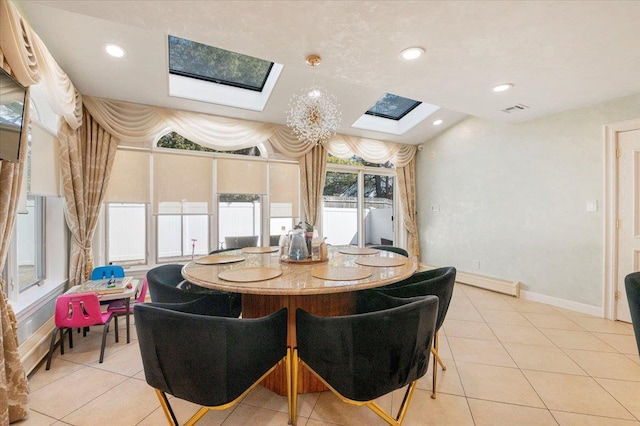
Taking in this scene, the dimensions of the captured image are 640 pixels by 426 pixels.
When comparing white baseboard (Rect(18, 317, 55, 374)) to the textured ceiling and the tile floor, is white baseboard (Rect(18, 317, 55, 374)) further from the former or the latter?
the textured ceiling

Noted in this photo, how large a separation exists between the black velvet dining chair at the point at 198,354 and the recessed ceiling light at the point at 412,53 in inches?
91.2

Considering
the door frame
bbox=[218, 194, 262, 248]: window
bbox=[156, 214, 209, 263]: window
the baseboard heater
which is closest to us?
the door frame

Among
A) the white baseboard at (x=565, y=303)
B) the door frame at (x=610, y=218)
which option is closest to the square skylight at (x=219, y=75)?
the door frame at (x=610, y=218)

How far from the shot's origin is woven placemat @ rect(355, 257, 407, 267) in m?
2.03

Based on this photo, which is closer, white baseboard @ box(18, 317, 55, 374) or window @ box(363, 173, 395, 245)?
white baseboard @ box(18, 317, 55, 374)

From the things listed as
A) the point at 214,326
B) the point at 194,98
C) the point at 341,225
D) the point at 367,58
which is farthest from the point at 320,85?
the point at 214,326

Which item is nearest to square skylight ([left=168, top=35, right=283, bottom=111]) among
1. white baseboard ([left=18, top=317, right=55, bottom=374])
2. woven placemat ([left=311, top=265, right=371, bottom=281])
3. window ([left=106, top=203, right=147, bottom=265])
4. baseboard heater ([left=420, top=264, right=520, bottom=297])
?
window ([left=106, top=203, right=147, bottom=265])

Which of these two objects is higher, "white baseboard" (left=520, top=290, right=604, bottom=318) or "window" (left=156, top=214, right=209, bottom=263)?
"window" (left=156, top=214, right=209, bottom=263)

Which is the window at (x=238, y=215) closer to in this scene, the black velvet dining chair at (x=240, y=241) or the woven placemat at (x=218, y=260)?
the black velvet dining chair at (x=240, y=241)

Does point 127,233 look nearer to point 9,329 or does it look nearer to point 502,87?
point 9,329

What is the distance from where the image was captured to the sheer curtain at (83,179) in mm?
2930

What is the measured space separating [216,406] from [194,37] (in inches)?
94.2

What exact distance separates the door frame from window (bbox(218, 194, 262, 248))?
4.50 meters

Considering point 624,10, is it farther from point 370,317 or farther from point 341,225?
point 341,225
